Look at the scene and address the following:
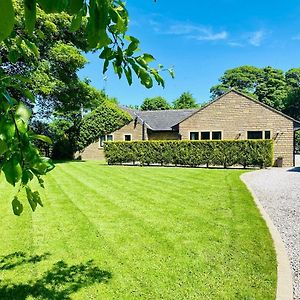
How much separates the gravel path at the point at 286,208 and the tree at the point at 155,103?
177 feet

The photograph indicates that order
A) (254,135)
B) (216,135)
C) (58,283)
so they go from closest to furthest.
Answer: (58,283) < (254,135) < (216,135)

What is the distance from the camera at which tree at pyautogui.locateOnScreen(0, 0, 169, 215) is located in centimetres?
92

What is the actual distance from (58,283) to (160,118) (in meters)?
34.1

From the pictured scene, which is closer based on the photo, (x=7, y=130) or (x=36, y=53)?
(x=7, y=130)

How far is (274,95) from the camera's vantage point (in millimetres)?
59875

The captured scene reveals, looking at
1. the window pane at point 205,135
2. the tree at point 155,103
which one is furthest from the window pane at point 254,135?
the tree at point 155,103

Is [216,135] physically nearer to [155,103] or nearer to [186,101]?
[155,103]

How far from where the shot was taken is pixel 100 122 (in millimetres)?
36688

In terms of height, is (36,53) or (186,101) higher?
(186,101)

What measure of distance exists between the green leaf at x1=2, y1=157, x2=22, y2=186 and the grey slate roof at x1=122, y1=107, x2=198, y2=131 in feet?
113

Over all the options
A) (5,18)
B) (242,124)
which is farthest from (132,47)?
(242,124)

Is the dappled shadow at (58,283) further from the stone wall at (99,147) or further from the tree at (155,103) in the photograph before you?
the tree at (155,103)

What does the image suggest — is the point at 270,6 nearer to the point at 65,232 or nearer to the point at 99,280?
the point at 65,232

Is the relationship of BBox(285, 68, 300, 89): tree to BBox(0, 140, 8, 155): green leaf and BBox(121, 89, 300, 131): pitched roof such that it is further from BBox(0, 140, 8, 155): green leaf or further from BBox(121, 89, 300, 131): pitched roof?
BBox(0, 140, 8, 155): green leaf
